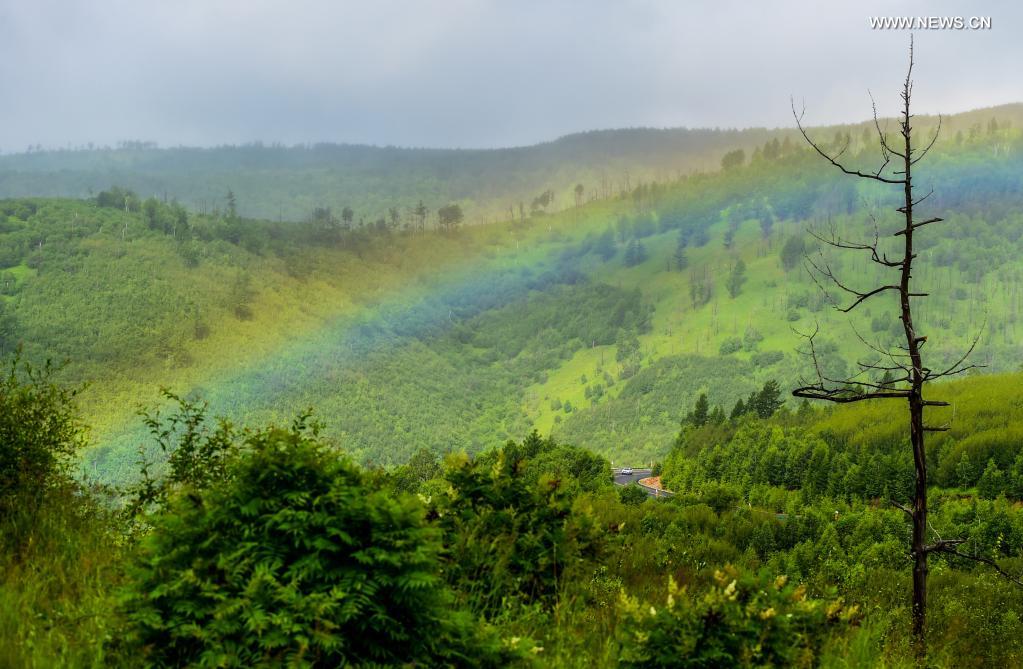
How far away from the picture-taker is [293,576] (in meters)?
4.34

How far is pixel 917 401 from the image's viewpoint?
857cm

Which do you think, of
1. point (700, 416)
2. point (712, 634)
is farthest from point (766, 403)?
point (712, 634)

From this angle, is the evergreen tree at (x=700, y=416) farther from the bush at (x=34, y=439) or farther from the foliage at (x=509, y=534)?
the foliage at (x=509, y=534)

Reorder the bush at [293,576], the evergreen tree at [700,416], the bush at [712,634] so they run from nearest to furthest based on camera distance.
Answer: the bush at [293,576], the bush at [712,634], the evergreen tree at [700,416]

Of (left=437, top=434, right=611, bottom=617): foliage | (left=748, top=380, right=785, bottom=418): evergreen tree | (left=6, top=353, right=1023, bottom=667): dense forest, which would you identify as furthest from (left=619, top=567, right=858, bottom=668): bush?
(left=748, top=380, right=785, bottom=418): evergreen tree

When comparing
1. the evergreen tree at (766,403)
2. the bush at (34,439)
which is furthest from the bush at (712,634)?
the evergreen tree at (766,403)

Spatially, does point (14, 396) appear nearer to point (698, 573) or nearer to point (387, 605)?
point (387, 605)

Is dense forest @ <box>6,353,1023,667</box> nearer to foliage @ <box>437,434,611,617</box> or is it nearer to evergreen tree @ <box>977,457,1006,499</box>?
foliage @ <box>437,434,611,617</box>

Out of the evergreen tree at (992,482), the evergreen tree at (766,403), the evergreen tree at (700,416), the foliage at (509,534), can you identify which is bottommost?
the evergreen tree at (700,416)

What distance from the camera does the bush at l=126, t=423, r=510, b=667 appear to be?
4.14 meters

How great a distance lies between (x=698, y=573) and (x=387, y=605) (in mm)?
6237

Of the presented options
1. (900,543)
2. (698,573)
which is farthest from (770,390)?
(698,573)

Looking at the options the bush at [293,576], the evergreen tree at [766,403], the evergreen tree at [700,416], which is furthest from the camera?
the evergreen tree at [700,416]

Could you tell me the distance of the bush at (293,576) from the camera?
414 cm
